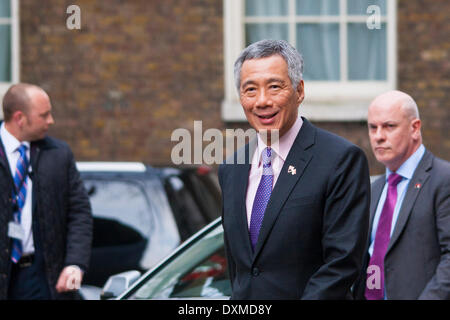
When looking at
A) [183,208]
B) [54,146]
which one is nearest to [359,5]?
[183,208]

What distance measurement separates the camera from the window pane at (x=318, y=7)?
993cm

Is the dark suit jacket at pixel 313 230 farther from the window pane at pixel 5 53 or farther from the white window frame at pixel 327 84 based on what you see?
the window pane at pixel 5 53

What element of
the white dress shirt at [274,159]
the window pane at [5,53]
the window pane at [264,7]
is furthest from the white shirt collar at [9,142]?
the window pane at [264,7]

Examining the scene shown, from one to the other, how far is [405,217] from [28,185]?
7.61 ft

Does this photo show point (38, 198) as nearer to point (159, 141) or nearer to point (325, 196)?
point (325, 196)

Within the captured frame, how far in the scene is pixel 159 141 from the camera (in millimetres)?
9789

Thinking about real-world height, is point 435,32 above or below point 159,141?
above

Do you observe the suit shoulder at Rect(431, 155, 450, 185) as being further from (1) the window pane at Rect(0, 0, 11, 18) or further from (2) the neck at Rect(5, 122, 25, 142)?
(1) the window pane at Rect(0, 0, 11, 18)

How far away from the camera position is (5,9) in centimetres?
1009

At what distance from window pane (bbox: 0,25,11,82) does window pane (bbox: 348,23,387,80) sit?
167 inches

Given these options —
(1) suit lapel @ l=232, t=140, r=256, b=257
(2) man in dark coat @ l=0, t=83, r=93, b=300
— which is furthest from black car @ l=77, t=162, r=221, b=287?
(1) suit lapel @ l=232, t=140, r=256, b=257
